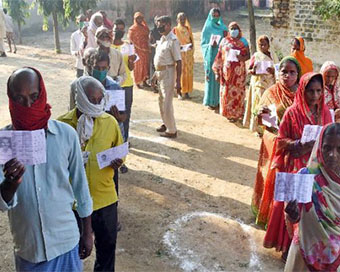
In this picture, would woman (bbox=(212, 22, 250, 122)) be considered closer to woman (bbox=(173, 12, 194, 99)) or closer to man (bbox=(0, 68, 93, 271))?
woman (bbox=(173, 12, 194, 99))

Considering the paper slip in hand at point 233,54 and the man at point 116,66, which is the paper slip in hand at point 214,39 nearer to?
the paper slip in hand at point 233,54

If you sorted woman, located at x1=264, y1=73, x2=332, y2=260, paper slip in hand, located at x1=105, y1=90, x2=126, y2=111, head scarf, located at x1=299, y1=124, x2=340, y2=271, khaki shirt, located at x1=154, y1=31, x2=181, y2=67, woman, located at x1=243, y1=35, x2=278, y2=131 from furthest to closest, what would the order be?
woman, located at x1=243, y1=35, x2=278, y2=131 → khaki shirt, located at x1=154, y1=31, x2=181, y2=67 → paper slip in hand, located at x1=105, y1=90, x2=126, y2=111 → woman, located at x1=264, y1=73, x2=332, y2=260 → head scarf, located at x1=299, y1=124, x2=340, y2=271

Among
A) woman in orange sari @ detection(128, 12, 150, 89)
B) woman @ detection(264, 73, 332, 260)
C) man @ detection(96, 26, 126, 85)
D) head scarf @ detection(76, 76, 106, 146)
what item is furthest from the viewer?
woman in orange sari @ detection(128, 12, 150, 89)

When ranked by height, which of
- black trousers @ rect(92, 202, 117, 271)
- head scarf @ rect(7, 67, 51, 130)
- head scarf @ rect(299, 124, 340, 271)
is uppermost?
head scarf @ rect(7, 67, 51, 130)

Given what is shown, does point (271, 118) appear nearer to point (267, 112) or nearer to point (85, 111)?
point (267, 112)

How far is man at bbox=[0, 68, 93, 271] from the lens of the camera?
2354mm

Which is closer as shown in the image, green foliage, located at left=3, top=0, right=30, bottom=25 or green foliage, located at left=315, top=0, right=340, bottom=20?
green foliage, located at left=315, top=0, right=340, bottom=20

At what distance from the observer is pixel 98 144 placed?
11.3 ft

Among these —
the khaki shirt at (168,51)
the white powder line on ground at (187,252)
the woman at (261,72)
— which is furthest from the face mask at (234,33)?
the white powder line on ground at (187,252)

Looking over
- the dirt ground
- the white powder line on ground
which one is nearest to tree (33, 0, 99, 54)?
the dirt ground

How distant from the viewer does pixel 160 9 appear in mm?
19844

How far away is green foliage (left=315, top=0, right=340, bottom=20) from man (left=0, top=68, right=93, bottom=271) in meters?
8.81

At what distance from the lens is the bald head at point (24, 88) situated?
7.77ft

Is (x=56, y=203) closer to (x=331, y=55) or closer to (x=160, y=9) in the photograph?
(x=331, y=55)
